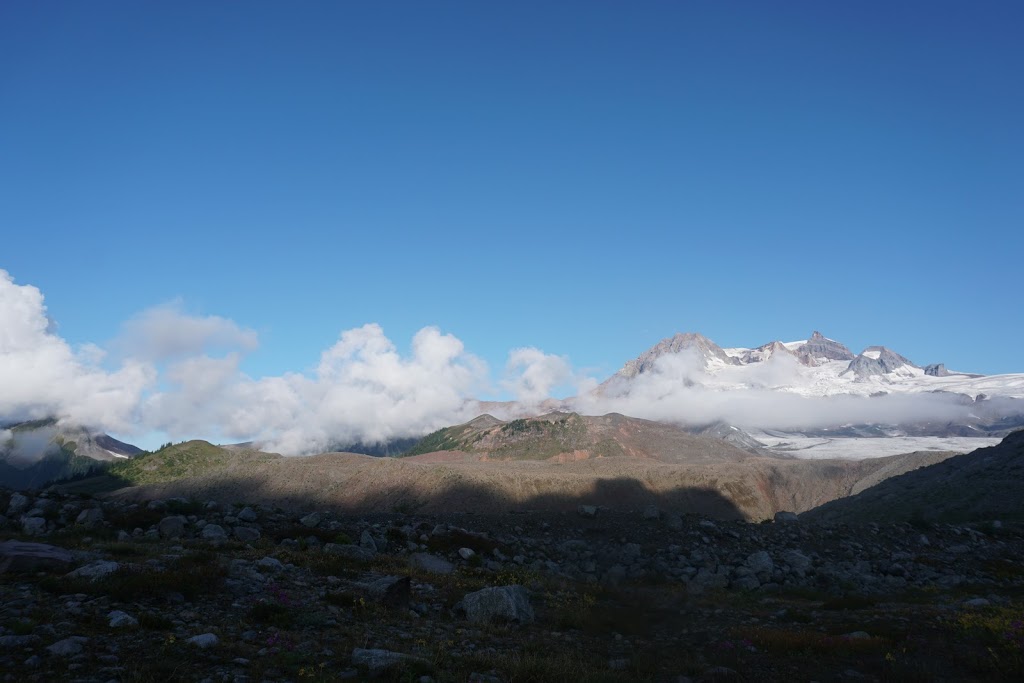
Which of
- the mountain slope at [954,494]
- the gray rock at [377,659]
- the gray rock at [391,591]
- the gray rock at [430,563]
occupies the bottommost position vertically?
the mountain slope at [954,494]

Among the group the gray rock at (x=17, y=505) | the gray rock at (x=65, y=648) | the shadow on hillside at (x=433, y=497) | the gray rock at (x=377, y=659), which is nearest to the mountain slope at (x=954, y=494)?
the shadow on hillside at (x=433, y=497)

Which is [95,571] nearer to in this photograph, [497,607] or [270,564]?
[270,564]

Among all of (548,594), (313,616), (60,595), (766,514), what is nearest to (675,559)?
(548,594)

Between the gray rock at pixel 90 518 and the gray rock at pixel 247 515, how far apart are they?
537 cm

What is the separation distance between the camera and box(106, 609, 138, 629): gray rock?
10914mm

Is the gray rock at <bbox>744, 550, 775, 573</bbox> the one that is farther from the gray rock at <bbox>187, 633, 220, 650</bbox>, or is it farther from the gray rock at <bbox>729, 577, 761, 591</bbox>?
the gray rock at <bbox>187, 633, 220, 650</bbox>

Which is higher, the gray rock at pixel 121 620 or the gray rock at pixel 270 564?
the gray rock at pixel 121 620

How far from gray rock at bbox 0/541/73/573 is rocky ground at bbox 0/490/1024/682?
0.04m

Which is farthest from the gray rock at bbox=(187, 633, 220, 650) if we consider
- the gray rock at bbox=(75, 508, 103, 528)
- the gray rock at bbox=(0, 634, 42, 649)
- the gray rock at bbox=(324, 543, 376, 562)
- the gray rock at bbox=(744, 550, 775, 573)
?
the gray rock at bbox=(744, 550, 775, 573)

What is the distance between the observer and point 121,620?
11000mm

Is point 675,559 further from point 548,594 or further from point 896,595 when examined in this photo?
point 548,594

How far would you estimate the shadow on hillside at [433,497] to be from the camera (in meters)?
110

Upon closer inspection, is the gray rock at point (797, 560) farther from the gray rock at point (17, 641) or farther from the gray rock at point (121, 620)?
the gray rock at point (17, 641)

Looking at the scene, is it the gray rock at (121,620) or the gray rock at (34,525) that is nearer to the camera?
the gray rock at (121,620)
